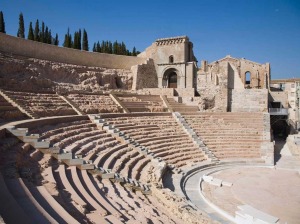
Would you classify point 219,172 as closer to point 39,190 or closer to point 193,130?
point 193,130

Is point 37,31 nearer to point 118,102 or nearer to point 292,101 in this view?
point 118,102

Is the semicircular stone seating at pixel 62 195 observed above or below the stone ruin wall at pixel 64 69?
below

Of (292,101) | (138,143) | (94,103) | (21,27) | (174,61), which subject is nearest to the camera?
(138,143)

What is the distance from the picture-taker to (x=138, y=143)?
1463cm

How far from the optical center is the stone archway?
99.8 ft

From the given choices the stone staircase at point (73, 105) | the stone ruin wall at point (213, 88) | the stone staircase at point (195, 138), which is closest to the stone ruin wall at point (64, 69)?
the stone staircase at point (73, 105)

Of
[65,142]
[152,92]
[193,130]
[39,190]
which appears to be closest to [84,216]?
[39,190]

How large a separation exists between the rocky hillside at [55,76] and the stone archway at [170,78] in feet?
14.7

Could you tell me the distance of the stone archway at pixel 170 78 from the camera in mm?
30427

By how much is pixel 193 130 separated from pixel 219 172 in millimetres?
4771

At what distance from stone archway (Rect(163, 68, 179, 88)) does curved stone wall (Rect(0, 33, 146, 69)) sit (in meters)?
3.08

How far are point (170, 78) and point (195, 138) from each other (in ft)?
48.3

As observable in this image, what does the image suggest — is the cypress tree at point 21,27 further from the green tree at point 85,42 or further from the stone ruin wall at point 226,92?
the stone ruin wall at point 226,92

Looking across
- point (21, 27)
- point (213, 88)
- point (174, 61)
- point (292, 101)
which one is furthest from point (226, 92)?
point (21, 27)
